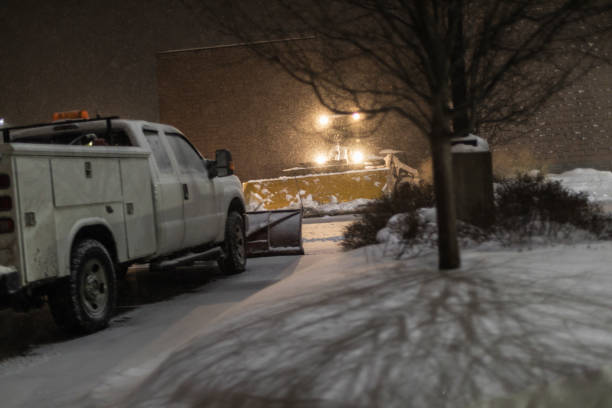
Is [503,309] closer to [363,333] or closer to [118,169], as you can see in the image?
[363,333]

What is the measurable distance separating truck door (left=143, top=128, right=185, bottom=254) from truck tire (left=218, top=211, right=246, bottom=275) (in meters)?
1.59

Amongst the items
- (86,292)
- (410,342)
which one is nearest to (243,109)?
(86,292)

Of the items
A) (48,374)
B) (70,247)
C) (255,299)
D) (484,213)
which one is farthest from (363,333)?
(484,213)

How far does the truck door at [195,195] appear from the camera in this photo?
8.35 metres

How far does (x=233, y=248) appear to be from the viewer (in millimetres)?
9867

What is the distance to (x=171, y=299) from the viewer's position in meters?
8.21

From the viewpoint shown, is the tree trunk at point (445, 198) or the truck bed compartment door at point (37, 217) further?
the tree trunk at point (445, 198)

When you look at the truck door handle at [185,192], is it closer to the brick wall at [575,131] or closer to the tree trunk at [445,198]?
the tree trunk at [445,198]

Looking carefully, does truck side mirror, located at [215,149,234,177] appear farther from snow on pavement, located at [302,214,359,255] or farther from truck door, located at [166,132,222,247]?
snow on pavement, located at [302,214,359,255]

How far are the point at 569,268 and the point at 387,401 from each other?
2.67m

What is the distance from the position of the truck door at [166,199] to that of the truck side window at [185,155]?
1.14 feet

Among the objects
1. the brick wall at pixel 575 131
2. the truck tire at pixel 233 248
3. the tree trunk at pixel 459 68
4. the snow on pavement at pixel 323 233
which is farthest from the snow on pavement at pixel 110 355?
the brick wall at pixel 575 131

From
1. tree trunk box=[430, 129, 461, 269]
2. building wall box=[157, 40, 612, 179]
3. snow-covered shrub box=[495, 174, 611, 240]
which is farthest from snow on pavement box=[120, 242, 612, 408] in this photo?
building wall box=[157, 40, 612, 179]

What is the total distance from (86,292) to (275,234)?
511 cm
